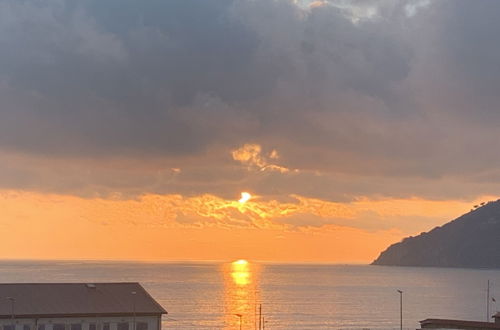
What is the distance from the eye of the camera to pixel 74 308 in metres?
88.1

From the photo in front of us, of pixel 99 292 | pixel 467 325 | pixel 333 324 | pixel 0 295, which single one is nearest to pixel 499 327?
pixel 467 325

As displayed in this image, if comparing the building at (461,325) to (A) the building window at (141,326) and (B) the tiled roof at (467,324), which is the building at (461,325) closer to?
(B) the tiled roof at (467,324)

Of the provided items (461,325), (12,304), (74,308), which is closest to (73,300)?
(74,308)

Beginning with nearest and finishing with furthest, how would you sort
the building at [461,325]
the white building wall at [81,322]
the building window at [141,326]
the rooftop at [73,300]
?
the building at [461,325]
the white building wall at [81,322]
the rooftop at [73,300]
the building window at [141,326]

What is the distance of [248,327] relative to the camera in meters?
185

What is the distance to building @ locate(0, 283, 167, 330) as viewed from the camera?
283 ft

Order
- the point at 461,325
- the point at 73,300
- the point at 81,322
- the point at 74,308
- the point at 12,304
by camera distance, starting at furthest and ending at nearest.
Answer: the point at 73,300, the point at 74,308, the point at 81,322, the point at 12,304, the point at 461,325

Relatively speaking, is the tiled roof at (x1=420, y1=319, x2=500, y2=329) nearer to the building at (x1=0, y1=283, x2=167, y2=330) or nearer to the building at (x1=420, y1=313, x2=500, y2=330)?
the building at (x1=420, y1=313, x2=500, y2=330)

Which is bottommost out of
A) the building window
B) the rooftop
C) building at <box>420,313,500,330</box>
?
the building window

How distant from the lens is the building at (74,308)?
3396 inches

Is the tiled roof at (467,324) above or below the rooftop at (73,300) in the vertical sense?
below

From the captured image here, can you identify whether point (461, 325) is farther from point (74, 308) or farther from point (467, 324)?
point (74, 308)

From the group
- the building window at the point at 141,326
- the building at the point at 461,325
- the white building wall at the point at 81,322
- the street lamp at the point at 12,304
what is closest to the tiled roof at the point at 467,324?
the building at the point at 461,325

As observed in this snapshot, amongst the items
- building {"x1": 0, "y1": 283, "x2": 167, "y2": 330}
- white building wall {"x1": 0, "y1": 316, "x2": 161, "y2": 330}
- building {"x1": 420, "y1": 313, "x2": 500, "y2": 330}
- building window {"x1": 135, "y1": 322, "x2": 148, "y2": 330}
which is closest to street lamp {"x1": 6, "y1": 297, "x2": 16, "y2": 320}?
building {"x1": 0, "y1": 283, "x2": 167, "y2": 330}
